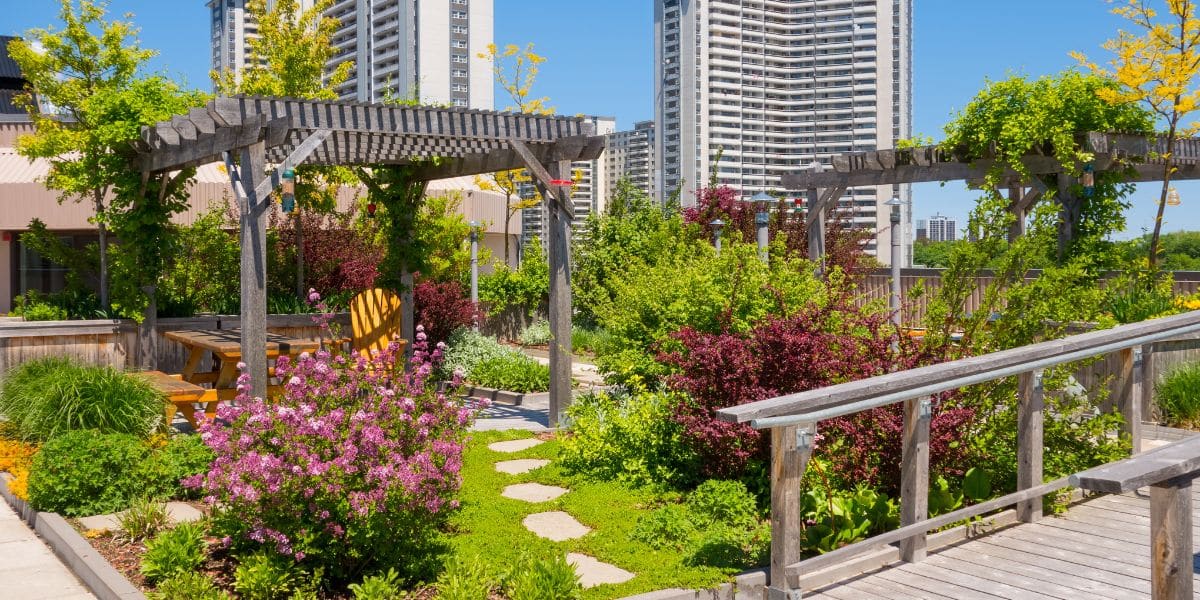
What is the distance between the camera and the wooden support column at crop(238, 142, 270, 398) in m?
8.63

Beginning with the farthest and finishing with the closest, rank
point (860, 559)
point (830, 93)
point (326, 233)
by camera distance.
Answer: point (830, 93) → point (326, 233) → point (860, 559)

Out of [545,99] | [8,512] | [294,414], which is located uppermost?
[545,99]

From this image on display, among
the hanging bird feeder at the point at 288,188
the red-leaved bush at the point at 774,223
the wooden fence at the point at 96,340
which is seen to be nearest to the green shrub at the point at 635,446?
the hanging bird feeder at the point at 288,188

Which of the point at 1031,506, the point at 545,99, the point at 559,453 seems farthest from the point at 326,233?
the point at 1031,506

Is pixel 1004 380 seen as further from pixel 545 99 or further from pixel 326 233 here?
pixel 545 99

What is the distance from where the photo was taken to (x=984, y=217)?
6703mm

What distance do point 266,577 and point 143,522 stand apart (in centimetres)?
171

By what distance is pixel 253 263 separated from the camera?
8656mm

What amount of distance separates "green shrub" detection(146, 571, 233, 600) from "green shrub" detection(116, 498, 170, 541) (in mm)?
1151

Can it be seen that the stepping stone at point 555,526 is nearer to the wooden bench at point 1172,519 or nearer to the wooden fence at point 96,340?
the wooden bench at point 1172,519

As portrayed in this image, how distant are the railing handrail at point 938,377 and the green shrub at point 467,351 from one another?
8458 mm

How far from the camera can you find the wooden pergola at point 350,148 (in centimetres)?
Answer: 862

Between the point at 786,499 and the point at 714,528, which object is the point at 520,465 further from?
the point at 786,499

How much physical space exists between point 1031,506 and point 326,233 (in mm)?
11747
